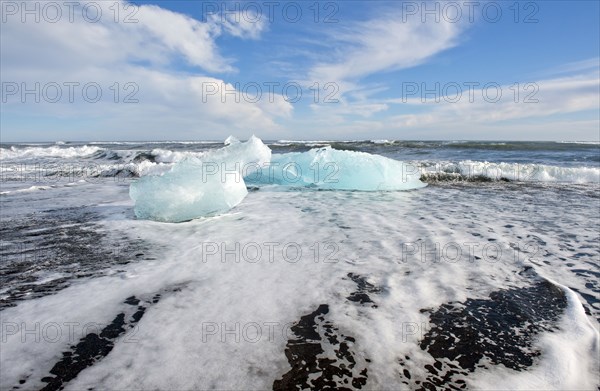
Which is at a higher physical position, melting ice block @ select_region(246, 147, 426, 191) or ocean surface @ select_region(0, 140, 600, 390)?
melting ice block @ select_region(246, 147, 426, 191)

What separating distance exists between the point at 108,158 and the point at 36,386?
63.6ft

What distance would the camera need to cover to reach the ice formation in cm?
500

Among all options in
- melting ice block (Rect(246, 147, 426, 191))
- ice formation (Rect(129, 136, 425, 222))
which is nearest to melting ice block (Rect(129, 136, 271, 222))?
ice formation (Rect(129, 136, 425, 222))

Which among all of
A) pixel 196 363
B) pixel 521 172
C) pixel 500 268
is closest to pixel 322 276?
pixel 196 363

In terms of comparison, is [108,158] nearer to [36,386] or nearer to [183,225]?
[183,225]

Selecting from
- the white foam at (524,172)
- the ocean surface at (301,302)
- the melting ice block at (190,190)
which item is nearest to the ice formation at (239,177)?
the melting ice block at (190,190)

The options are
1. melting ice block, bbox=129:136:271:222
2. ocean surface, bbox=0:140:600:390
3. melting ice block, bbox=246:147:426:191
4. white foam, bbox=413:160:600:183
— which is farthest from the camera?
white foam, bbox=413:160:600:183

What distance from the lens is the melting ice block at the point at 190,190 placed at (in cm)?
494

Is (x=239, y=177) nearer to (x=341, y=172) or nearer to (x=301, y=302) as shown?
(x=341, y=172)

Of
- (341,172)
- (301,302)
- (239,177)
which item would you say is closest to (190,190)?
(239,177)

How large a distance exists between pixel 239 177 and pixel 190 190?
0.82 meters

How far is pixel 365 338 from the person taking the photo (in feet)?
6.91

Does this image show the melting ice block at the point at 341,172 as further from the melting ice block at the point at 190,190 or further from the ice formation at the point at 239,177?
the melting ice block at the point at 190,190

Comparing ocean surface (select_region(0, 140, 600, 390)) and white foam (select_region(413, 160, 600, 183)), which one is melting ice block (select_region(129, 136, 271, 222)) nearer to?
ocean surface (select_region(0, 140, 600, 390))
